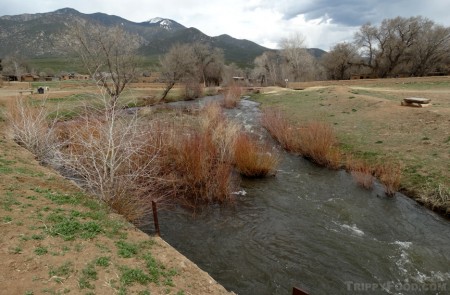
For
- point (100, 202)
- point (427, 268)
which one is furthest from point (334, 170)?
point (100, 202)

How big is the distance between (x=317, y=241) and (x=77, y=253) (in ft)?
18.9

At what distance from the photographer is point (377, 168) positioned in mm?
11961

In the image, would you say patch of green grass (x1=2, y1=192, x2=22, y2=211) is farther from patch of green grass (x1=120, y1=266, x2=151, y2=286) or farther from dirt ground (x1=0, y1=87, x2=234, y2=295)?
patch of green grass (x1=120, y1=266, x2=151, y2=286)

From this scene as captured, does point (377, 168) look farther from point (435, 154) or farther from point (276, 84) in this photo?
point (276, 84)

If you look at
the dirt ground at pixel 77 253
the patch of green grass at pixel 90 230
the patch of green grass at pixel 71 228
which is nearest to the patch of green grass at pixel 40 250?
the dirt ground at pixel 77 253

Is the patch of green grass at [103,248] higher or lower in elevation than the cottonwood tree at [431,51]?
lower

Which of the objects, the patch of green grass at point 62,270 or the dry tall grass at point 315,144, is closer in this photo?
the patch of green grass at point 62,270

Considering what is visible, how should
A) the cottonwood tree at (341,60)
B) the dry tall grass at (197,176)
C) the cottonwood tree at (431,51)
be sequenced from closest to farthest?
the dry tall grass at (197,176) → the cottonwood tree at (431,51) → the cottonwood tree at (341,60)

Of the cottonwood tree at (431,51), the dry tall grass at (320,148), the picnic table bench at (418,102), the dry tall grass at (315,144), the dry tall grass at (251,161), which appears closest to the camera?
the dry tall grass at (251,161)

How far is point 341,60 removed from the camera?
195 ft

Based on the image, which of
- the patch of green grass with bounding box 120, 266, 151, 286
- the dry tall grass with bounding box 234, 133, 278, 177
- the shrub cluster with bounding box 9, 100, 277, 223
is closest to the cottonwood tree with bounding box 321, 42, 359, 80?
the shrub cluster with bounding box 9, 100, 277, 223

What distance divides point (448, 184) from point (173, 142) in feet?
32.2

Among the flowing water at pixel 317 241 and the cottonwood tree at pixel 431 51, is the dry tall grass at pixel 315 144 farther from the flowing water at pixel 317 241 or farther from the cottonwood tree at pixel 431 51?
the cottonwood tree at pixel 431 51

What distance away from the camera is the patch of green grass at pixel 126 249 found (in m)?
5.02
